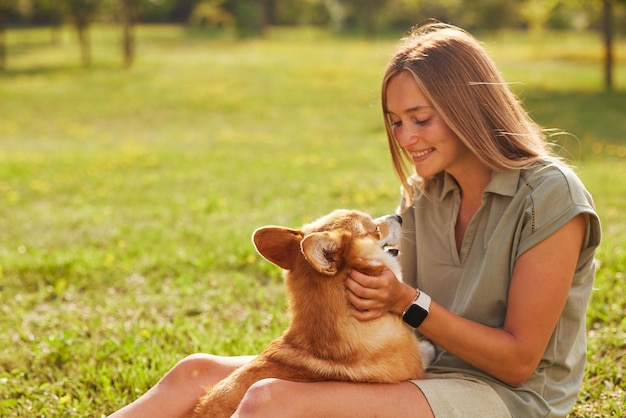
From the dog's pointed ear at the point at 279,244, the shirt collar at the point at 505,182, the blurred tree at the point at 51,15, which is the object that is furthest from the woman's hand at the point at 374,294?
the blurred tree at the point at 51,15

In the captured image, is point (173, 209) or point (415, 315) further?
point (173, 209)

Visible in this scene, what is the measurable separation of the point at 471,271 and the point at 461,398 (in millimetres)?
646

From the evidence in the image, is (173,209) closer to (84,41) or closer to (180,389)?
(180,389)

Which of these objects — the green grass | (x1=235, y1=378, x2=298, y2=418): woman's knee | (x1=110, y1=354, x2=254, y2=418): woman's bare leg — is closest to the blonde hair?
the green grass

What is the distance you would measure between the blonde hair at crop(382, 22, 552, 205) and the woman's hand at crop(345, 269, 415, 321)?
0.72 m

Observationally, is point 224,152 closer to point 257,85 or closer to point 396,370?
point 396,370

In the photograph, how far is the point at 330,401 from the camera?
2.74 m

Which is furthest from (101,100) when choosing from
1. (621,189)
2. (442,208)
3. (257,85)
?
(442,208)

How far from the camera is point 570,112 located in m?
18.1

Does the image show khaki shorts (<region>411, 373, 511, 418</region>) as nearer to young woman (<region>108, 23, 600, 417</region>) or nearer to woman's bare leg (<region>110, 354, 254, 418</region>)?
young woman (<region>108, 23, 600, 417</region>)

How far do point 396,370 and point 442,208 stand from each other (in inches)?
36.9

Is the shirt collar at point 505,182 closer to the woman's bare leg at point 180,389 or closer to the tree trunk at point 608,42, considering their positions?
the woman's bare leg at point 180,389

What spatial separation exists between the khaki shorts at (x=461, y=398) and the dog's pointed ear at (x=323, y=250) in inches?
24.3

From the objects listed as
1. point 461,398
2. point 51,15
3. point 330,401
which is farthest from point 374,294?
point 51,15
